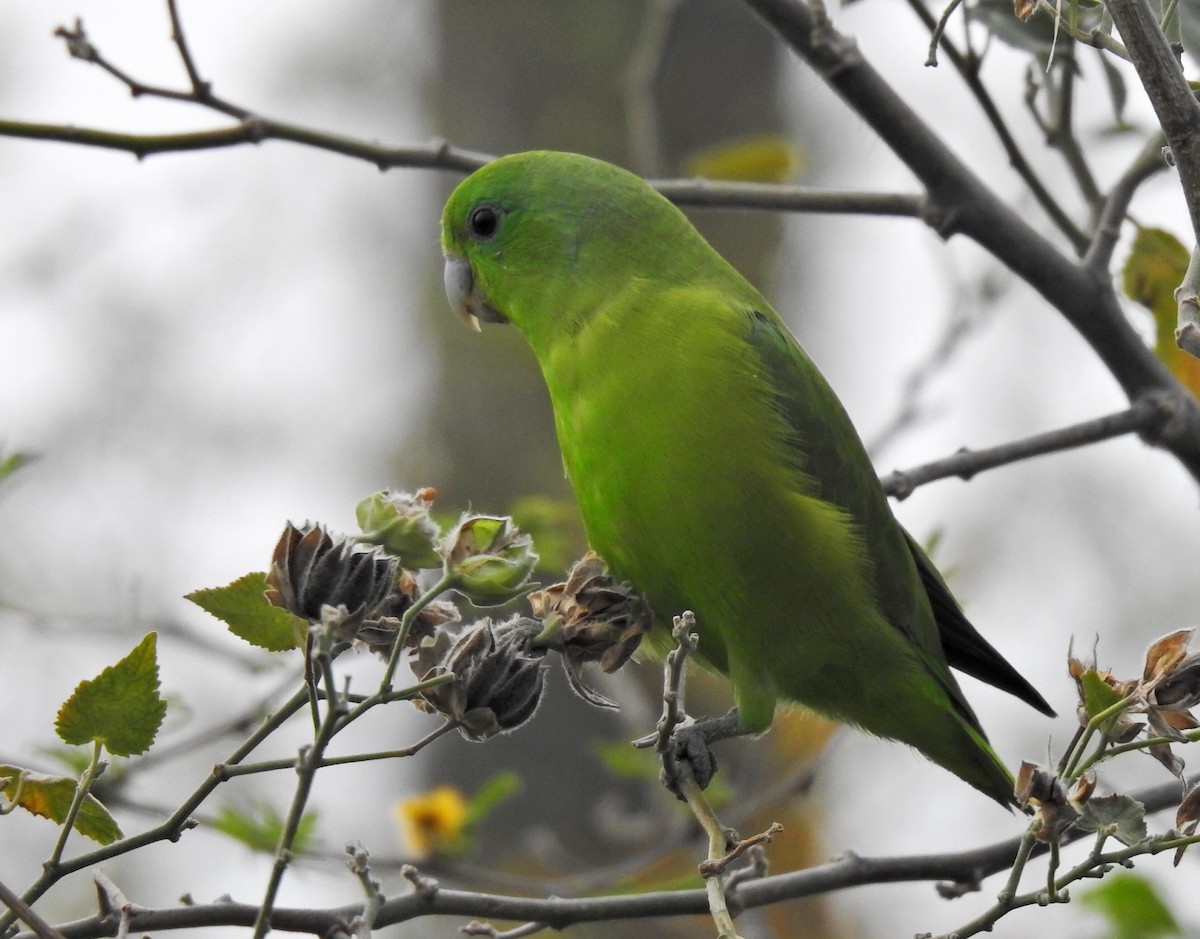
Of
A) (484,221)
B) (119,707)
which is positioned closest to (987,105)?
(484,221)

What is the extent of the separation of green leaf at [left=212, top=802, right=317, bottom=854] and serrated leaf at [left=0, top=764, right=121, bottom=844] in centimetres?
122

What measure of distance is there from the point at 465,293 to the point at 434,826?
51.8 inches

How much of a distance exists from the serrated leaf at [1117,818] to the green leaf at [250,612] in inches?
32.9

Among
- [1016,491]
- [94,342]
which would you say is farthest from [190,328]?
[1016,491]

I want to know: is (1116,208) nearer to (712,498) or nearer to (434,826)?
(712,498)

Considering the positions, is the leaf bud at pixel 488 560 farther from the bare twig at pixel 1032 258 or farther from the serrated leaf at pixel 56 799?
the bare twig at pixel 1032 258

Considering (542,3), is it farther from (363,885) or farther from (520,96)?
(363,885)

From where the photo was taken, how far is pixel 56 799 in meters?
1.42

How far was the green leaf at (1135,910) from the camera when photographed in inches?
92.9

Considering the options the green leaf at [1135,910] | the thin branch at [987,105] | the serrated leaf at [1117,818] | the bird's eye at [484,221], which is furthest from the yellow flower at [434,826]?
the serrated leaf at [1117,818]

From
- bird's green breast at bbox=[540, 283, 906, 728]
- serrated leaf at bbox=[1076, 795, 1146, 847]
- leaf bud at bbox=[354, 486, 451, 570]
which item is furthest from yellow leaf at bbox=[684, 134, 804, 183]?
serrated leaf at bbox=[1076, 795, 1146, 847]

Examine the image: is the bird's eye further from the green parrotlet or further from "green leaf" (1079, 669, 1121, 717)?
"green leaf" (1079, 669, 1121, 717)

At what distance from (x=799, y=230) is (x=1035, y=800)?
583 cm

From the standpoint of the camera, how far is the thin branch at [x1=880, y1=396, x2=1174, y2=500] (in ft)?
7.48
